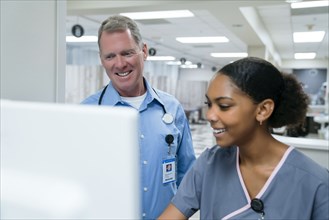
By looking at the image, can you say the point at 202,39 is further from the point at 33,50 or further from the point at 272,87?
the point at 33,50

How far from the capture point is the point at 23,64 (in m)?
1.00

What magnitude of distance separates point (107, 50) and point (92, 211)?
101 cm

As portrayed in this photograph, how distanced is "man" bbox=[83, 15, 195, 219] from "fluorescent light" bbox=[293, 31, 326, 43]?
6977 mm

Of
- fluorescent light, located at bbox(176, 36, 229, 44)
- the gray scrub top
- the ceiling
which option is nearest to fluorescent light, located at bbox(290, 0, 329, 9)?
the ceiling

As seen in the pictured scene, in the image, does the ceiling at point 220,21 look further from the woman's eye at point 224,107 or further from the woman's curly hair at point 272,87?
the woman's eye at point 224,107

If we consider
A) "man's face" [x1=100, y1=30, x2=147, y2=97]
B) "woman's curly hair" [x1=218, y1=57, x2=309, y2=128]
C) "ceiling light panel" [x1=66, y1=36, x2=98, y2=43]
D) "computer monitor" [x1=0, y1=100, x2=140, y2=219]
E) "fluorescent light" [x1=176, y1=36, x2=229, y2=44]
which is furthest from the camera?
"ceiling light panel" [x1=66, y1=36, x2=98, y2=43]

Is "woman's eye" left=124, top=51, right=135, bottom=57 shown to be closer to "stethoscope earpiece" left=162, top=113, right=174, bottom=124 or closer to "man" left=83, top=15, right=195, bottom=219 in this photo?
"man" left=83, top=15, right=195, bottom=219

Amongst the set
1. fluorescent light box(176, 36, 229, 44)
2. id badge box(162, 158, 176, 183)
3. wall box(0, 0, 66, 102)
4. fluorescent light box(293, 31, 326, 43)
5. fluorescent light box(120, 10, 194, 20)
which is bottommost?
id badge box(162, 158, 176, 183)

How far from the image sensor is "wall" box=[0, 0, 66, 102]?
939 millimetres

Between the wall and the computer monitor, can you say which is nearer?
the computer monitor

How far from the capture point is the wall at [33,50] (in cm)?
94

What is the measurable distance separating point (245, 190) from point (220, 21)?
434 centimetres

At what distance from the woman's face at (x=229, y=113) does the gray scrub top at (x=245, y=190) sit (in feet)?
0.50

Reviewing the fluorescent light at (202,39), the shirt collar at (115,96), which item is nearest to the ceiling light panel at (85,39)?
the fluorescent light at (202,39)
